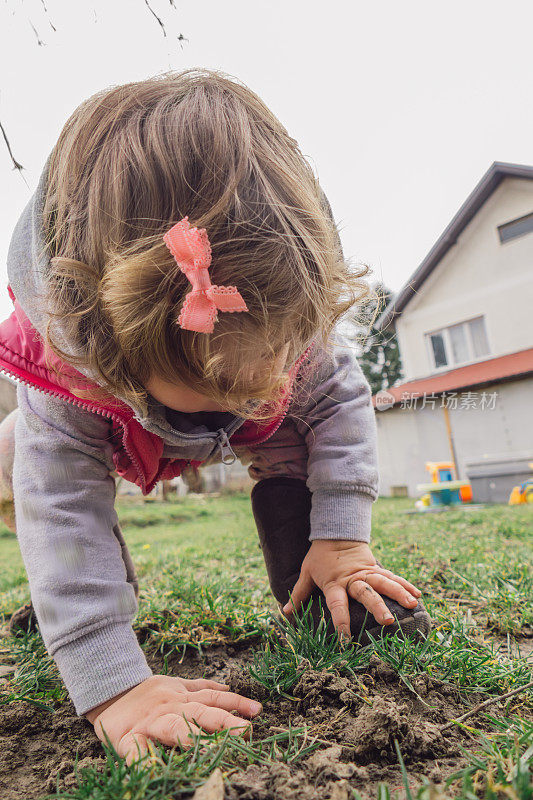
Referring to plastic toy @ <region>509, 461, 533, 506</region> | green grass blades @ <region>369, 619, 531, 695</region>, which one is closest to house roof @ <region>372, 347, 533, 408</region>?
plastic toy @ <region>509, 461, 533, 506</region>

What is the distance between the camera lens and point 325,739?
3.18 ft

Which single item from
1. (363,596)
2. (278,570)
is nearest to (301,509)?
(278,570)

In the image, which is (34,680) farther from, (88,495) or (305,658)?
(305,658)

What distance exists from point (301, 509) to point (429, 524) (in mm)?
3582

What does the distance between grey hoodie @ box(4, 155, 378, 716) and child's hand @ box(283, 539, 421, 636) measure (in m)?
0.04

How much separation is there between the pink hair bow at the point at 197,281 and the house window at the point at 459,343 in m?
12.9

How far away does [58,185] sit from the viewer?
4.11 ft

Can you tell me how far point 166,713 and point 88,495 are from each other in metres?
0.55

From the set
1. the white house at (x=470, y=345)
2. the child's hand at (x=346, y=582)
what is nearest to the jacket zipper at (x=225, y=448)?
the child's hand at (x=346, y=582)

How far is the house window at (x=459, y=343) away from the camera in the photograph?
43.0 feet

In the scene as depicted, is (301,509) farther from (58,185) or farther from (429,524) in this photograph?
(429,524)

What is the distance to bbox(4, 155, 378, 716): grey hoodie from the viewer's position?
124cm

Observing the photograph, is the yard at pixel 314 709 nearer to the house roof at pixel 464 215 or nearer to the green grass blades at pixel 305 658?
the green grass blades at pixel 305 658

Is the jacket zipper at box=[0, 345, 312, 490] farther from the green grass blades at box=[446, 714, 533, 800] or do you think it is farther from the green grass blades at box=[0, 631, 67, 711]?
the green grass blades at box=[446, 714, 533, 800]
